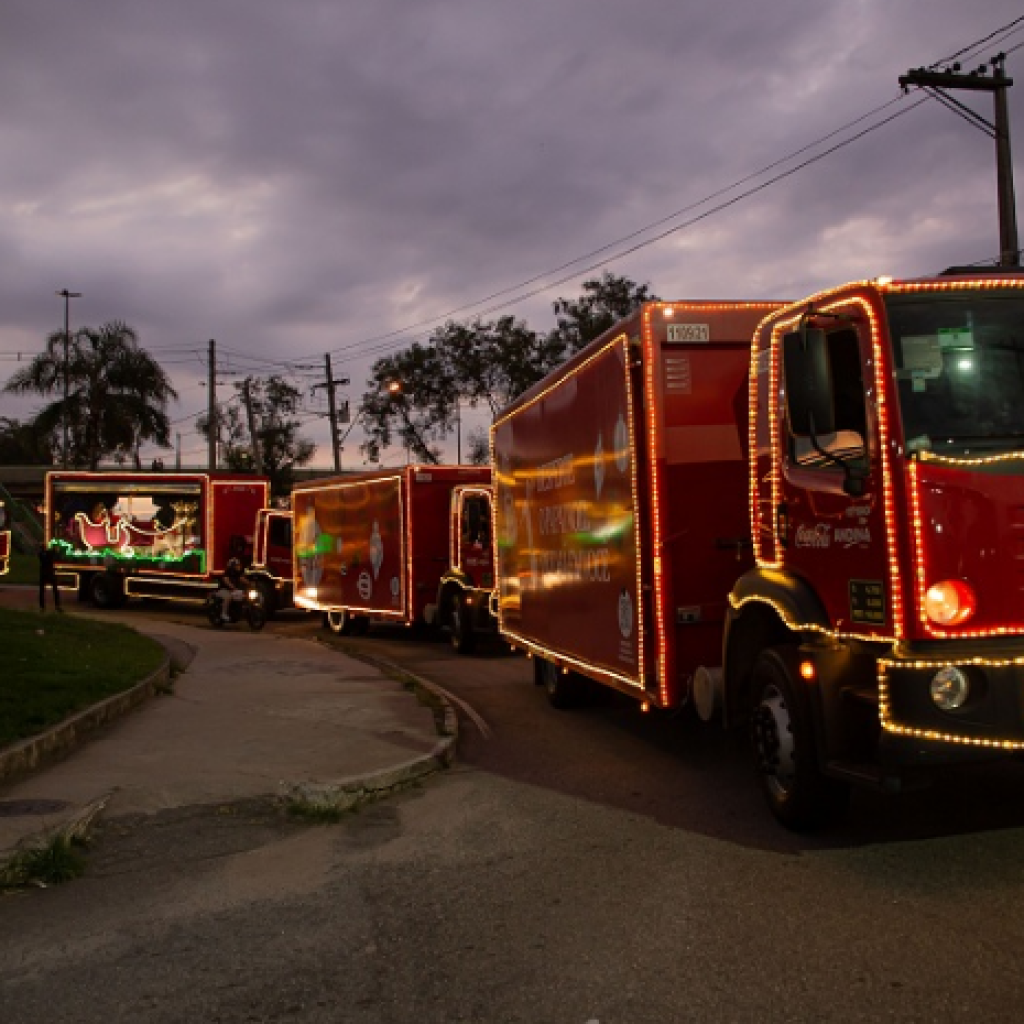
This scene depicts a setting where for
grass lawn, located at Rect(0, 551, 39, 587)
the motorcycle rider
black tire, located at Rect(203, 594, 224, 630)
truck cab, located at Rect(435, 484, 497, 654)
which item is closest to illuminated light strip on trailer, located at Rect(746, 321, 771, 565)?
truck cab, located at Rect(435, 484, 497, 654)

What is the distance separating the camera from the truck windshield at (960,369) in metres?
4.99

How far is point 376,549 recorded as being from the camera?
1961cm

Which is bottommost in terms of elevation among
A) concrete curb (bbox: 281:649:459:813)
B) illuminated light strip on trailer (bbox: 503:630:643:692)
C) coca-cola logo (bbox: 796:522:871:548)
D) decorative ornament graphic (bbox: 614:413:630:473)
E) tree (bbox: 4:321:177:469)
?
concrete curb (bbox: 281:649:459:813)

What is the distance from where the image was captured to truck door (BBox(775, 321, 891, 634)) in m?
5.11

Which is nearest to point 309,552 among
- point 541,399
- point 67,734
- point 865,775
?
point 541,399

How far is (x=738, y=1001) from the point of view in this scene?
386cm

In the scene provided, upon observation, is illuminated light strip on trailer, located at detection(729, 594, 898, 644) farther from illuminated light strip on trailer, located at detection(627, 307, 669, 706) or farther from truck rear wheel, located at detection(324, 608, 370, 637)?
truck rear wheel, located at detection(324, 608, 370, 637)

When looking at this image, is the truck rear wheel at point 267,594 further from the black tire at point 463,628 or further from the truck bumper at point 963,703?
the truck bumper at point 963,703

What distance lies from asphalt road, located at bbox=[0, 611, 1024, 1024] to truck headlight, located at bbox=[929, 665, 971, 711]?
34.0 inches

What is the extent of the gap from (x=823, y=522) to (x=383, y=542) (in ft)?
47.1

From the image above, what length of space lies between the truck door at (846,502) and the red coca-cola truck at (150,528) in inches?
878

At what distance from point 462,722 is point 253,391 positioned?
166ft

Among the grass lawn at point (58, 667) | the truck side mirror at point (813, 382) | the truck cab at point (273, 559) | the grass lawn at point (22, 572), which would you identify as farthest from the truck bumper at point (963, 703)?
the grass lawn at point (22, 572)

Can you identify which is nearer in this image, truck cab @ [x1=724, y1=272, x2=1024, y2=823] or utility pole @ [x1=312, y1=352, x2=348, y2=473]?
truck cab @ [x1=724, y1=272, x2=1024, y2=823]
